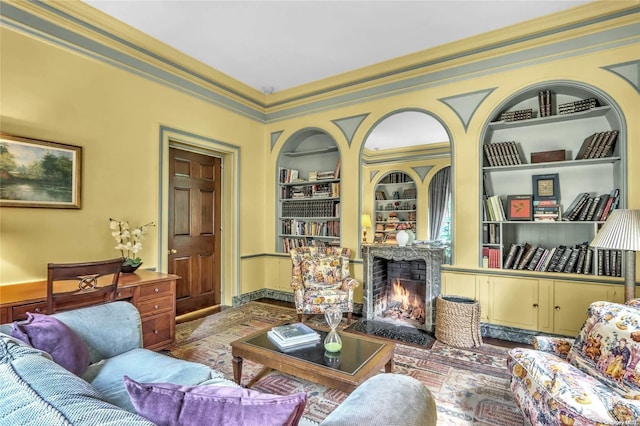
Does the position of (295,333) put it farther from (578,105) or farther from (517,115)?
(578,105)

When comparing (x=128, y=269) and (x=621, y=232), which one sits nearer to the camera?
(x=621, y=232)

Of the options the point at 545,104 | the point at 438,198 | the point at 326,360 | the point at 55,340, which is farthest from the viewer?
the point at 438,198

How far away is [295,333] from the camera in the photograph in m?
2.25

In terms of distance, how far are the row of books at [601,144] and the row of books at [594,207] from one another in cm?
37

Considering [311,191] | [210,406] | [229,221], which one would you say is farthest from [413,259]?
[210,406]

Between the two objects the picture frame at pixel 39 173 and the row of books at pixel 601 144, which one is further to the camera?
the row of books at pixel 601 144

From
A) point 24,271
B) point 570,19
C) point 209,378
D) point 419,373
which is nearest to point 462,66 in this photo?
point 570,19

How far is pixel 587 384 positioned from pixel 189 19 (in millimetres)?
4067

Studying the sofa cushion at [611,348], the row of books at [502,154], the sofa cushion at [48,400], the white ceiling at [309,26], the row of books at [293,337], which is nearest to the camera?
the sofa cushion at [48,400]

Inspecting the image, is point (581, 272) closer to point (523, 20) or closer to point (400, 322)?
point (400, 322)

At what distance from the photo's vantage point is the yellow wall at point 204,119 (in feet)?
8.84

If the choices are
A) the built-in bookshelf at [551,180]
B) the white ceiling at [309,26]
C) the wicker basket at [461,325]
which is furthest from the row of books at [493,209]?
the white ceiling at [309,26]

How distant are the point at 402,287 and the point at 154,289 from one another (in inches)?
117

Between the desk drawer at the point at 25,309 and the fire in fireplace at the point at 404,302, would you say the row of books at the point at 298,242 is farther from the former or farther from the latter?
the desk drawer at the point at 25,309
